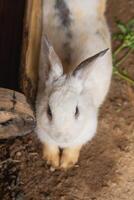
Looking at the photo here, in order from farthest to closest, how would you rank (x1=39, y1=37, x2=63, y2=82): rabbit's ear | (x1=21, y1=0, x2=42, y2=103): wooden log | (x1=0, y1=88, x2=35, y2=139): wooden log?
(x1=21, y1=0, x2=42, y2=103): wooden log, (x1=39, y1=37, x2=63, y2=82): rabbit's ear, (x1=0, y1=88, x2=35, y2=139): wooden log

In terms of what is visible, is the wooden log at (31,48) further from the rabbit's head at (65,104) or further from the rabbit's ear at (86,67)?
the rabbit's ear at (86,67)

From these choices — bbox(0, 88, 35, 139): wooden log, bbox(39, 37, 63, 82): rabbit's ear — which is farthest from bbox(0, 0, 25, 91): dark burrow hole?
bbox(0, 88, 35, 139): wooden log

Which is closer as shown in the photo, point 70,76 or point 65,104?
point 65,104

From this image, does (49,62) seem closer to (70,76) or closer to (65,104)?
(70,76)

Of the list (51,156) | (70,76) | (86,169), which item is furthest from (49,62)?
(86,169)

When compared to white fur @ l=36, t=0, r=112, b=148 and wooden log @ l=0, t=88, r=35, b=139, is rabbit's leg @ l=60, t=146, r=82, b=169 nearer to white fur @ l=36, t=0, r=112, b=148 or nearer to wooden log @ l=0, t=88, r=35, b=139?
white fur @ l=36, t=0, r=112, b=148

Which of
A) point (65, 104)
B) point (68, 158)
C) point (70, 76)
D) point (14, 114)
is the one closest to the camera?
point (14, 114)

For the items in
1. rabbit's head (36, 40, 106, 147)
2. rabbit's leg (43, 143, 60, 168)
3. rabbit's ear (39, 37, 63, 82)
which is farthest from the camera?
rabbit's leg (43, 143, 60, 168)
